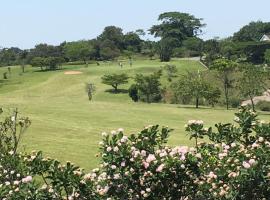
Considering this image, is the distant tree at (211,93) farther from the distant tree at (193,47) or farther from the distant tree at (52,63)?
the distant tree at (193,47)

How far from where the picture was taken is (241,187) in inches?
285

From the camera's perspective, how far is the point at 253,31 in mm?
150250

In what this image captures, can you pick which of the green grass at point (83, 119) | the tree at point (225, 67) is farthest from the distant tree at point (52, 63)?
the tree at point (225, 67)

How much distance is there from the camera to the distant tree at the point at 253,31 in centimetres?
14398

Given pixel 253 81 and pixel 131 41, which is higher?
pixel 131 41

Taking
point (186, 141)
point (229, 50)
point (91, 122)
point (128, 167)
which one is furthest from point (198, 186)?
point (229, 50)

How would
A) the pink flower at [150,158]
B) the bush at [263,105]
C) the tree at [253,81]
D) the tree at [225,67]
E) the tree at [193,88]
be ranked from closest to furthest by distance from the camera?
1. the pink flower at [150,158]
2. the tree at [253,81]
3. the tree at [193,88]
4. the bush at [263,105]
5. the tree at [225,67]

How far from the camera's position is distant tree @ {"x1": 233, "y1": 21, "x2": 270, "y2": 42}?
14398 centimetres

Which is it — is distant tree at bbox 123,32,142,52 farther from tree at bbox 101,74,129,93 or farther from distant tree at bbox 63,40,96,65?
tree at bbox 101,74,129,93

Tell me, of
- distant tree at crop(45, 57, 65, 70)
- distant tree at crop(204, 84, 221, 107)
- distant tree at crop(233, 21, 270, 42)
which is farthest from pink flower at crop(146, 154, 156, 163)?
distant tree at crop(233, 21, 270, 42)

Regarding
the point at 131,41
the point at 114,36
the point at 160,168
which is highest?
the point at 114,36

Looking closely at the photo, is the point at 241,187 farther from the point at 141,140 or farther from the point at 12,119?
the point at 12,119

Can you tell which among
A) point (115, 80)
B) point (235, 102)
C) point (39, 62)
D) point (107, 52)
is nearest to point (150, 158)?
point (235, 102)

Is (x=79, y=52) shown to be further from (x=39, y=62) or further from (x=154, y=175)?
(x=154, y=175)
